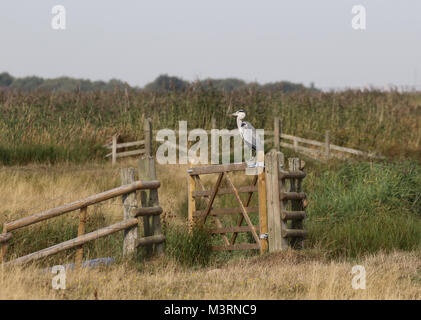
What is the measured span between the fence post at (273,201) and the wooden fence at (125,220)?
1832mm

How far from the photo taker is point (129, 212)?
9.95 meters

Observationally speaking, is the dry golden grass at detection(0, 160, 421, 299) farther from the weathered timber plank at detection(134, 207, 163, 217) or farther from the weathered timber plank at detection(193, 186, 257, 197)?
the weathered timber plank at detection(193, 186, 257, 197)

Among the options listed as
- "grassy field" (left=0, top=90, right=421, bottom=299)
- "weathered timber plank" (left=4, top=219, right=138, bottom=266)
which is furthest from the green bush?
"weathered timber plank" (left=4, top=219, right=138, bottom=266)

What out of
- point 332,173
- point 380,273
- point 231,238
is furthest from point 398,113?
point 380,273

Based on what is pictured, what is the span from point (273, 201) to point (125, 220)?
249cm

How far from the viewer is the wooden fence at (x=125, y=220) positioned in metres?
9.12

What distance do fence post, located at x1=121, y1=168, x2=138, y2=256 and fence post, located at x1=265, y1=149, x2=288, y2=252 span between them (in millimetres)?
2269

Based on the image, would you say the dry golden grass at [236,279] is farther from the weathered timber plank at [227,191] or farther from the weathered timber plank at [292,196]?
the weathered timber plank at [227,191]

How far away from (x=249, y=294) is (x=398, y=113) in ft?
Result: 64.2

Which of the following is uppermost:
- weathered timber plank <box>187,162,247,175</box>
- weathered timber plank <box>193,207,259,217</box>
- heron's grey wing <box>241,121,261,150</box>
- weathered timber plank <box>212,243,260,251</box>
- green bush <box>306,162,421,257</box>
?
heron's grey wing <box>241,121,261,150</box>

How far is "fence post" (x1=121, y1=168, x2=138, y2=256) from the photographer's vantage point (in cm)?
977
